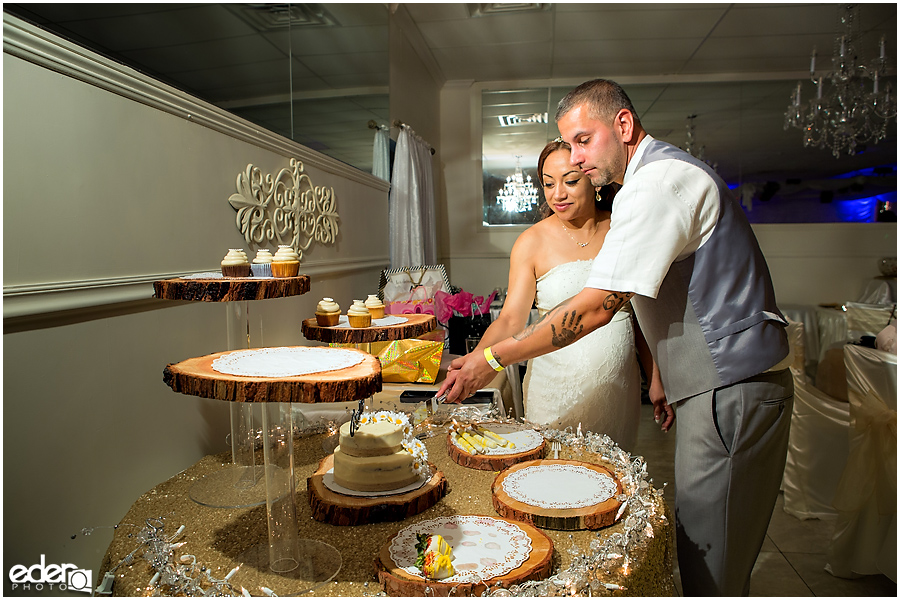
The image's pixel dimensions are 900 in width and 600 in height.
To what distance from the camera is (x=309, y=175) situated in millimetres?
2219

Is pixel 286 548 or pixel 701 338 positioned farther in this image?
pixel 701 338

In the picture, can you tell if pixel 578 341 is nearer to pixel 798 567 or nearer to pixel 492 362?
pixel 492 362

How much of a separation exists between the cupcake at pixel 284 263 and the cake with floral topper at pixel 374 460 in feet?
1.16

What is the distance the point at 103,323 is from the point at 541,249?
1.47 meters

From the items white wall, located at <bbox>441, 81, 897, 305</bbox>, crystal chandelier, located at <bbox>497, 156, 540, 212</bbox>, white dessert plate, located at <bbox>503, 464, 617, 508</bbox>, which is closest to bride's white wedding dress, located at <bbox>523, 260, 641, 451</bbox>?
white dessert plate, located at <bbox>503, 464, 617, 508</bbox>

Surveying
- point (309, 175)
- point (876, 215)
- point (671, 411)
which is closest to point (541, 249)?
point (671, 411)

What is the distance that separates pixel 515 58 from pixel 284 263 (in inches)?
190

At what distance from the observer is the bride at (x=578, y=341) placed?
6.73 feet

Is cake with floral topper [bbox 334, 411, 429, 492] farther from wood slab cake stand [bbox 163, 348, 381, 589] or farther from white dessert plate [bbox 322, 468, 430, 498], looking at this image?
wood slab cake stand [bbox 163, 348, 381, 589]

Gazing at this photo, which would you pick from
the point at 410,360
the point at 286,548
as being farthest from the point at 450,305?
the point at 286,548

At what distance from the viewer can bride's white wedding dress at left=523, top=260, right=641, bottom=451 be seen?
2053 mm

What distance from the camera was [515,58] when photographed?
5406 mm

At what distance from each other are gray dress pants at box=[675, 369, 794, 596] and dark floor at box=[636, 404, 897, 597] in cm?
117

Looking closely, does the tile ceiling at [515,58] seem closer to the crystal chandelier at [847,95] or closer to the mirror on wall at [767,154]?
the mirror on wall at [767,154]
